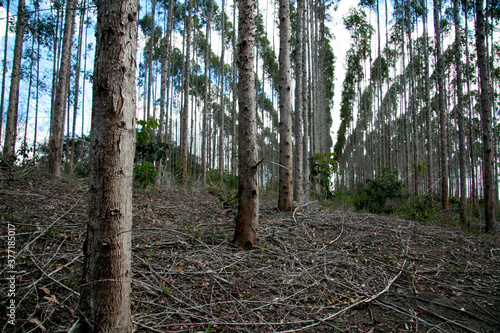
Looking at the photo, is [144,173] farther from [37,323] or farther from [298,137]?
[37,323]

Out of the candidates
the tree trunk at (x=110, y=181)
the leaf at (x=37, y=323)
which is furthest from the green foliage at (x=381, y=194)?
the leaf at (x=37, y=323)

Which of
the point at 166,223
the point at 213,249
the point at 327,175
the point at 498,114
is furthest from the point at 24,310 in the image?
the point at 498,114

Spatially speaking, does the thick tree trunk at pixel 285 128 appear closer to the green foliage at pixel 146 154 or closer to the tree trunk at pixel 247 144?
the tree trunk at pixel 247 144

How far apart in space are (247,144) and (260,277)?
4.80 ft

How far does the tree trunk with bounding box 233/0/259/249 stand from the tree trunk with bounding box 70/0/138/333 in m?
1.75

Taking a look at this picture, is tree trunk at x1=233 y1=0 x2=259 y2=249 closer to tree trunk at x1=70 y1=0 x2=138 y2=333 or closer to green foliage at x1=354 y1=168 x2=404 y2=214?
tree trunk at x1=70 y1=0 x2=138 y2=333

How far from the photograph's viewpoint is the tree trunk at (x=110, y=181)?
1441mm

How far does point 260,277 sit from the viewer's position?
8.93 ft

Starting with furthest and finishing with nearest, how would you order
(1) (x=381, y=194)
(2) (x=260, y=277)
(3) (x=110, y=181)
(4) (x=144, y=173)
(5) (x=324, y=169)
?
(5) (x=324, y=169) → (1) (x=381, y=194) → (4) (x=144, y=173) → (2) (x=260, y=277) → (3) (x=110, y=181)

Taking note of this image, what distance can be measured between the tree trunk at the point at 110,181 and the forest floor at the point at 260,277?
317mm

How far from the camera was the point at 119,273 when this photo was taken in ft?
4.83

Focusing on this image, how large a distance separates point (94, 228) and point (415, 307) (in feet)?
8.96

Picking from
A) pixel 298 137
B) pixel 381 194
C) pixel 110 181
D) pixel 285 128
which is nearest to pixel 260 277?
pixel 110 181

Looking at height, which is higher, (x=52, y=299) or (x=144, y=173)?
(x=144, y=173)
